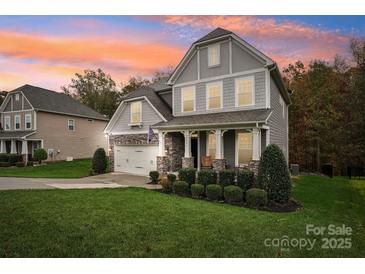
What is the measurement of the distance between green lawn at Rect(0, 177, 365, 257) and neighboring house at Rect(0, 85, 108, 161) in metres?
16.3

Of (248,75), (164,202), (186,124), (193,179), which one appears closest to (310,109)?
(248,75)

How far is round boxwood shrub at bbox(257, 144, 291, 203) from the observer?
28.3 ft

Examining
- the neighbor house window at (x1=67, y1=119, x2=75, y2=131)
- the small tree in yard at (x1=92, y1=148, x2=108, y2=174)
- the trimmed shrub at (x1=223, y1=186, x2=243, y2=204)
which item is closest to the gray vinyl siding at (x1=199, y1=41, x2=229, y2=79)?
the trimmed shrub at (x1=223, y1=186, x2=243, y2=204)

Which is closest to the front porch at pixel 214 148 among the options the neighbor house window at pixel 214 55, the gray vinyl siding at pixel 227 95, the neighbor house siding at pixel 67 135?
the gray vinyl siding at pixel 227 95

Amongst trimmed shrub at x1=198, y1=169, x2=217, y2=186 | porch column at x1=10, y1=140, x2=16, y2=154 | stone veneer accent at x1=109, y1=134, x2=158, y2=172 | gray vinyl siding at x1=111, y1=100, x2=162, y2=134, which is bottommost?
trimmed shrub at x1=198, y1=169, x2=217, y2=186

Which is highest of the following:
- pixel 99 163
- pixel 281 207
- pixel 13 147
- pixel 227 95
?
pixel 227 95

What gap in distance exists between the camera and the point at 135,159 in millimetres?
16312

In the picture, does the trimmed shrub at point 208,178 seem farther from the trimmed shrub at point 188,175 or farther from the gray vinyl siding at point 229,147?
→ the gray vinyl siding at point 229,147

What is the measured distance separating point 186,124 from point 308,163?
19077 millimetres

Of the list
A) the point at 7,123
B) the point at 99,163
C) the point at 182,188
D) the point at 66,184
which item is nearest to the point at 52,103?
the point at 7,123

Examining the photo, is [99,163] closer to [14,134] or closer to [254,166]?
[254,166]

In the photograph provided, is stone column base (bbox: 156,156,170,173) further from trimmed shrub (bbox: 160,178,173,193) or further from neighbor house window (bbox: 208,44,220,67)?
neighbor house window (bbox: 208,44,220,67)

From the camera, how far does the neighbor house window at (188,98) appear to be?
47.7 feet

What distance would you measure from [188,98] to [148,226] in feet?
32.5
